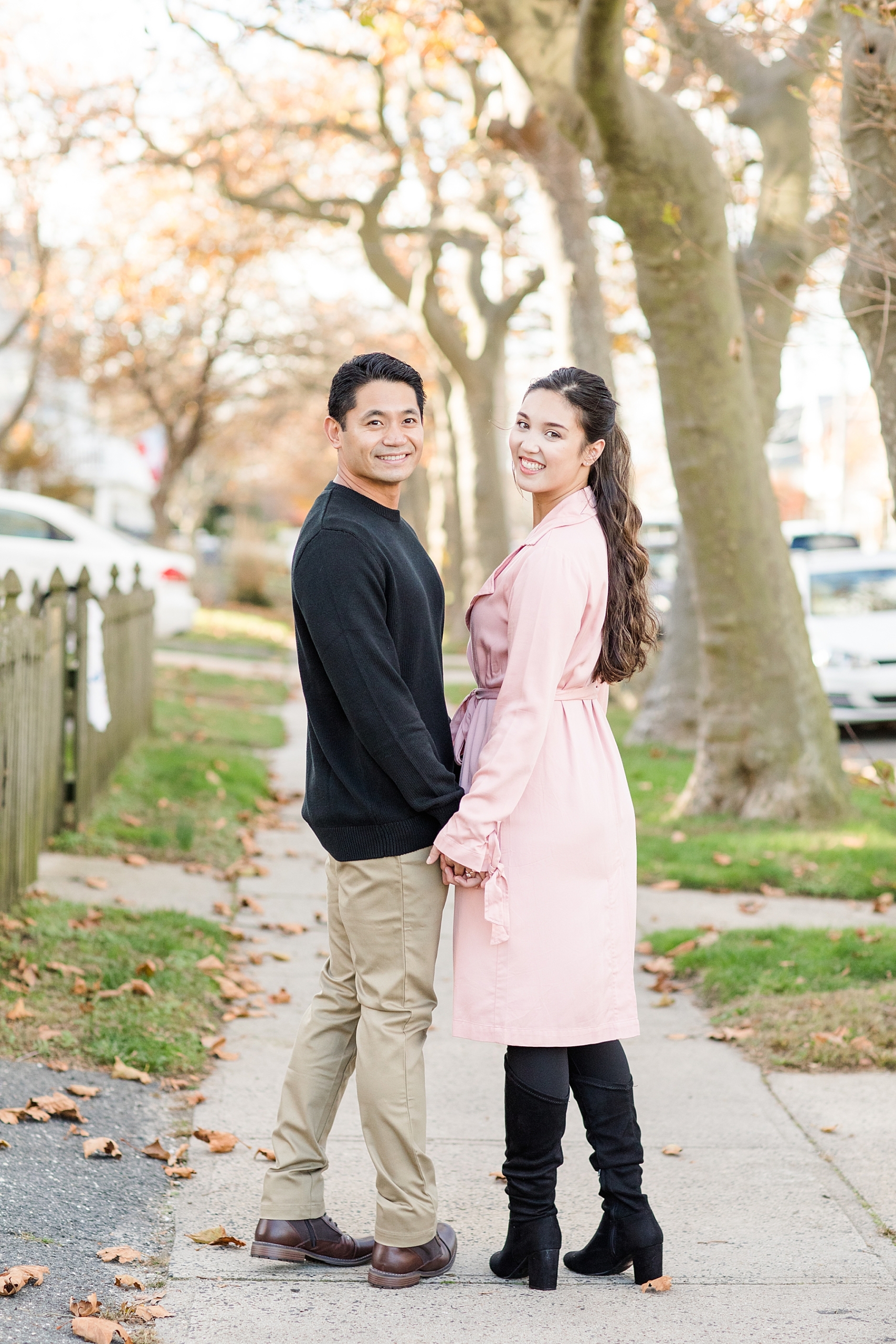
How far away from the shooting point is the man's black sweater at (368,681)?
9.74ft

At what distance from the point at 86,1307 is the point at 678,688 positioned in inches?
360

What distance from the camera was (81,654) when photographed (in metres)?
7.56

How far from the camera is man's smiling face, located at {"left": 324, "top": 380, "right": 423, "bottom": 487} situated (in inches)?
122

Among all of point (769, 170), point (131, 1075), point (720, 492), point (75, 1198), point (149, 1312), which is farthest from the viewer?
point (769, 170)

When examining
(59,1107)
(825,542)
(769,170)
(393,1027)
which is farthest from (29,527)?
(825,542)

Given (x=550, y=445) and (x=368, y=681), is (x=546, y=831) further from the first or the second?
(x=550, y=445)

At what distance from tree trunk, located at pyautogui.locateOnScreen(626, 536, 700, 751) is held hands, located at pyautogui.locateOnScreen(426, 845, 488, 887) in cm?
827

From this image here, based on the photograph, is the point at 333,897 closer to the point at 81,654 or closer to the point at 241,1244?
the point at 241,1244

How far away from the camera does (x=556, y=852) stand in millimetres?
3086

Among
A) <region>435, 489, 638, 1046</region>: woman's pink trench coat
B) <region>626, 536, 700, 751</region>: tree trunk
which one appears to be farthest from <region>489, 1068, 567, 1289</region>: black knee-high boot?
<region>626, 536, 700, 751</region>: tree trunk

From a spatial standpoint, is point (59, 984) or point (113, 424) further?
point (113, 424)

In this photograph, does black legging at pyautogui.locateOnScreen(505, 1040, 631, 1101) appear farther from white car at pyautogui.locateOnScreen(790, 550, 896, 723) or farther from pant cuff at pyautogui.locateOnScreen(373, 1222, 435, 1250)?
white car at pyautogui.locateOnScreen(790, 550, 896, 723)

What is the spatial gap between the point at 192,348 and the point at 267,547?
584 cm

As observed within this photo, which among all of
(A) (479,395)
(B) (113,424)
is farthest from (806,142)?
(B) (113,424)
